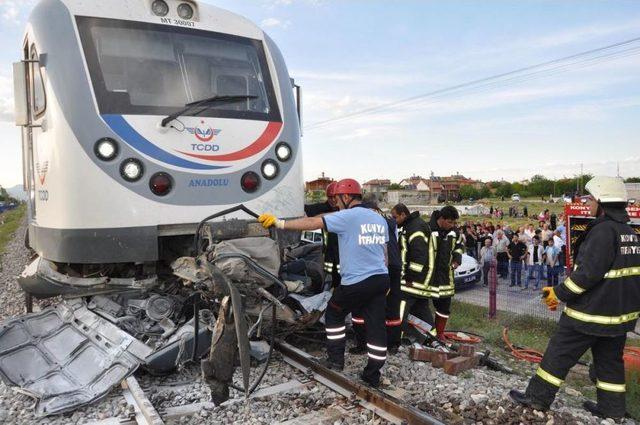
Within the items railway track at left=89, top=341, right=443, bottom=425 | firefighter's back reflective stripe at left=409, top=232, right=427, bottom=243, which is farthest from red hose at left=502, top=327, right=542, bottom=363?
railway track at left=89, top=341, right=443, bottom=425

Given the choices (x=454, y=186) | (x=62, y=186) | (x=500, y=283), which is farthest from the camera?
(x=454, y=186)

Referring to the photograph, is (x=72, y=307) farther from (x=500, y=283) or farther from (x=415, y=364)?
(x=500, y=283)

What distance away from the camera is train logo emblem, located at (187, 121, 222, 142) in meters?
4.92

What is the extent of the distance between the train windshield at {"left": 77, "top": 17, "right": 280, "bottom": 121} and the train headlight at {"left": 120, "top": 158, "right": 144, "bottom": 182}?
45 cm

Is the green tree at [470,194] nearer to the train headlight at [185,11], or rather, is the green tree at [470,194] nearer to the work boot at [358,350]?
the work boot at [358,350]

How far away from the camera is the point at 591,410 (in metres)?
4.28

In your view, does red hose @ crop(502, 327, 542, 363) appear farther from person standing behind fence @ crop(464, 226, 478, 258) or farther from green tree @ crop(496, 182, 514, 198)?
green tree @ crop(496, 182, 514, 198)

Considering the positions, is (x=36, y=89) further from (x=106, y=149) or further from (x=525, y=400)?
(x=525, y=400)

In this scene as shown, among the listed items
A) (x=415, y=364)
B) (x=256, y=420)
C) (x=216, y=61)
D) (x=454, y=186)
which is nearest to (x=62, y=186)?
(x=216, y=61)

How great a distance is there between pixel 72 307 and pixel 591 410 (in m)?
4.61

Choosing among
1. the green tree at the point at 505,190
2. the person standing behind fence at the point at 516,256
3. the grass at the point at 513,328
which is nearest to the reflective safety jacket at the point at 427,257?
the grass at the point at 513,328

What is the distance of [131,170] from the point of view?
465 centimetres

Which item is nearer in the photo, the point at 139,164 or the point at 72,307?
the point at 139,164

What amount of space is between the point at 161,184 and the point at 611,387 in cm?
406
